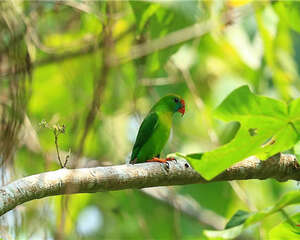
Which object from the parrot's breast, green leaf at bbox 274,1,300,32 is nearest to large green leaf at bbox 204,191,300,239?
green leaf at bbox 274,1,300,32

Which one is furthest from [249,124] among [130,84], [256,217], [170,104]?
[130,84]

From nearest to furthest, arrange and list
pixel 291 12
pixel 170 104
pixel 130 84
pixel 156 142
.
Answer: pixel 291 12
pixel 156 142
pixel 170 104
pixel 130 84

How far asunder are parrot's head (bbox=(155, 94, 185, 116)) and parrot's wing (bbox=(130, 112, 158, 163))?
130mm

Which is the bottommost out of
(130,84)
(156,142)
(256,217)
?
(156,142)

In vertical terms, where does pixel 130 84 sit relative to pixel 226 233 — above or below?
below

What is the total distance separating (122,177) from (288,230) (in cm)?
79

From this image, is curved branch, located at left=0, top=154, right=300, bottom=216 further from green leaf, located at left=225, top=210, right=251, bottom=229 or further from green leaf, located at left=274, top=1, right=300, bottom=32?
green leaf, located at left=274, top=1, right=300, bottom=32

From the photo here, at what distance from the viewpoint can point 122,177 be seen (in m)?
2.68

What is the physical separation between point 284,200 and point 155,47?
144cm

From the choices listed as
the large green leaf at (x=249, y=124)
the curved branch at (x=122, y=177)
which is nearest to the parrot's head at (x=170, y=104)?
the curved branch at (x=122, y=177)

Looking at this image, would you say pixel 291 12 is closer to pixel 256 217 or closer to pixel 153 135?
pixel 153 135

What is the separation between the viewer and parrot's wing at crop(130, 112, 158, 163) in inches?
171

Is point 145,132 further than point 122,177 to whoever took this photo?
Yes

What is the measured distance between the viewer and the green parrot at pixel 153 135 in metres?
4.29
